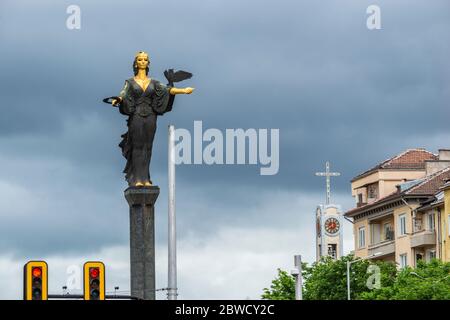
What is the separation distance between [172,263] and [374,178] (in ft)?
298

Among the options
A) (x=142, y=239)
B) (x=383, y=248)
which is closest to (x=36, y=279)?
(x=142, y=239)

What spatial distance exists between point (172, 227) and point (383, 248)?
3383 inches

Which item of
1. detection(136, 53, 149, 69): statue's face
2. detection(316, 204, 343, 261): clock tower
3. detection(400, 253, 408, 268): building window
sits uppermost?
detection(316, 204, 343, 261): clock tower

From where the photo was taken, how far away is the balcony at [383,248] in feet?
383

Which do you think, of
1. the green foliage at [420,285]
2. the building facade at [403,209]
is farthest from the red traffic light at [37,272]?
the building facade at [403,209]

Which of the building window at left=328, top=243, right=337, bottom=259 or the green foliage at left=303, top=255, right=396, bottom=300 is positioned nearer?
the green foliage at left=303, top=255, right=396, bottom=300

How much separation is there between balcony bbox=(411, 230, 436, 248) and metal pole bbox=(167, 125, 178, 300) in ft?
246

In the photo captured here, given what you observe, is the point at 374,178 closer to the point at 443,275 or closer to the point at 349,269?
the point at 349,269

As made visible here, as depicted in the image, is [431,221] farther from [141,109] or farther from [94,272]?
[94,272]

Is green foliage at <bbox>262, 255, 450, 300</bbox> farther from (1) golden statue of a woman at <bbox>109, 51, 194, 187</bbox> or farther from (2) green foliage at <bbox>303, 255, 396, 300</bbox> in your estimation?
(1) golden statue of a woman at <bbox>109, 51, 194, 187</bbox>

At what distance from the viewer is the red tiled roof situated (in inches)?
4865

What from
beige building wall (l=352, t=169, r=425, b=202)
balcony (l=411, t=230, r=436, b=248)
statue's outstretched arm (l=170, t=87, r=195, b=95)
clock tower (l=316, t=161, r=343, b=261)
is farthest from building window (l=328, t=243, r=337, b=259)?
statue's outstretched arm (l=170, t=87, r=195, b=95)

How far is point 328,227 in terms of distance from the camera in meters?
152
